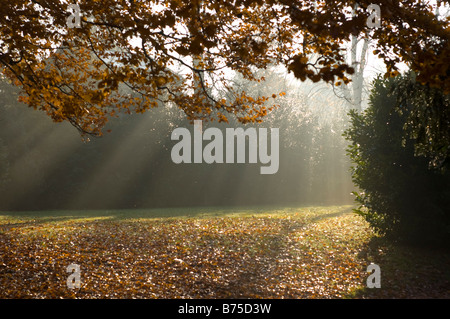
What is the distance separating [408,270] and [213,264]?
12.8 ft

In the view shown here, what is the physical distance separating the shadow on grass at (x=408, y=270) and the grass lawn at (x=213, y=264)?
0.06 ft

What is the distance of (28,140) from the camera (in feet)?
71.6

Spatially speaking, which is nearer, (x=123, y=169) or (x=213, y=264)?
(x=213, y=264)

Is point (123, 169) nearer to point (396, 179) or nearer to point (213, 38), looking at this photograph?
point (396, 179)

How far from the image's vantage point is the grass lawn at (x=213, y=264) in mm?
6500

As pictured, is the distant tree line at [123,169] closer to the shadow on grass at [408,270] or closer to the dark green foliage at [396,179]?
the dark green foliage at [396,179]

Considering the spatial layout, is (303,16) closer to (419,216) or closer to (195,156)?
(419,216)

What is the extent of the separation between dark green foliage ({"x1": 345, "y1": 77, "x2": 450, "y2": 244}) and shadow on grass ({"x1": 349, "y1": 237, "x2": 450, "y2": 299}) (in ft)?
0.98

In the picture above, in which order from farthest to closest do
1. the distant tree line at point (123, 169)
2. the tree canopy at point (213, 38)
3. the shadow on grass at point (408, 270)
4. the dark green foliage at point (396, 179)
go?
the distant tree line at point (123, 169) → the dark green foliage at point (396, 179) → the shadow on grass at point (408, 270) → the tree canopy at point (213, 38)

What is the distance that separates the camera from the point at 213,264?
7996mm

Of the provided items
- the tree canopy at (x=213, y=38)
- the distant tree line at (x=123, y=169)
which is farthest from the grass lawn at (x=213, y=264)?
the distant tree line at (x=123, y=169)

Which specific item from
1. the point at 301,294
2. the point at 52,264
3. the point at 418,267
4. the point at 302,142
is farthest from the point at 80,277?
the point at 302,142

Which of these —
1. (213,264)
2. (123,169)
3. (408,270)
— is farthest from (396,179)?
(123,169)

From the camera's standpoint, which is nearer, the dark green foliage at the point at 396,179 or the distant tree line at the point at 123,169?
the dark green foliage at the point at 396,179
